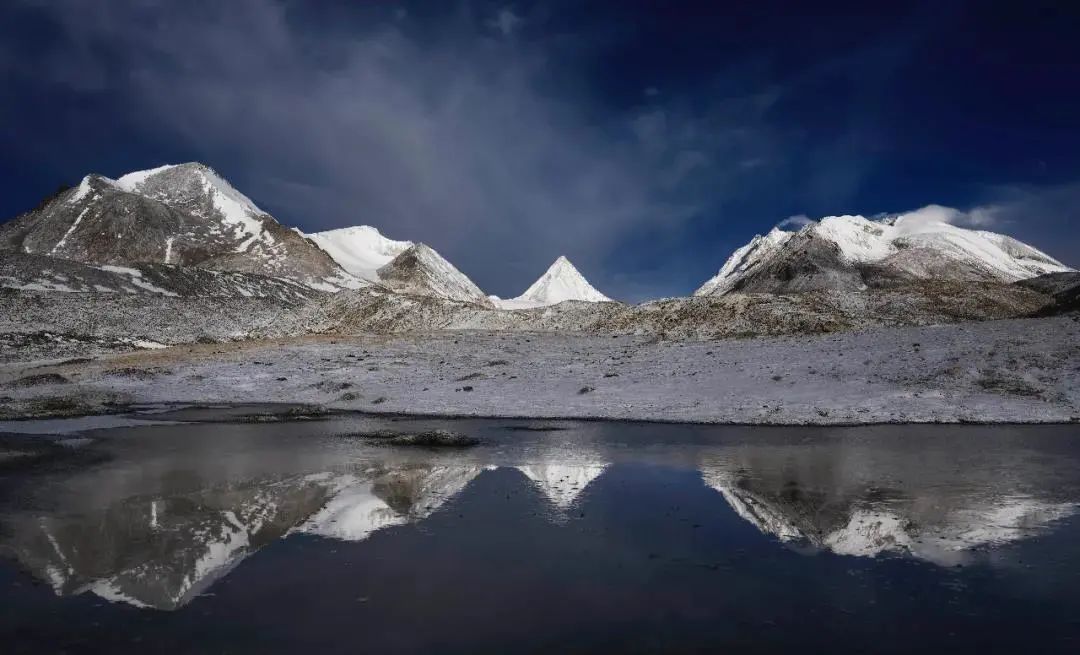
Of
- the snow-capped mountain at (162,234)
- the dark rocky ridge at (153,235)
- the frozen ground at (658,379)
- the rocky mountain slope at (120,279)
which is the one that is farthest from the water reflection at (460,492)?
the dark rocky ridge at (153,235)

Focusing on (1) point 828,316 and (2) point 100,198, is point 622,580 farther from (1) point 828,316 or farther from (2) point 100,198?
(2) point 100,198

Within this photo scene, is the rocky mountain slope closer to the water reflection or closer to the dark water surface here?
the water reflection

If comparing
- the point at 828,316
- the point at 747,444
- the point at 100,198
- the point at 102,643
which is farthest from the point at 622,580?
the point at 100,198

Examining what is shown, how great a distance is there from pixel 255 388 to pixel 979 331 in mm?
36846

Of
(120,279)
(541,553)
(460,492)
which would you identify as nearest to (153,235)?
(120,279)

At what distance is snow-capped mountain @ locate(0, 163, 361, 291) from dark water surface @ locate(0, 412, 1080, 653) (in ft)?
401

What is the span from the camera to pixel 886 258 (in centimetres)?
12356

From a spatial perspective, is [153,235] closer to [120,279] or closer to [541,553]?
[120,279]

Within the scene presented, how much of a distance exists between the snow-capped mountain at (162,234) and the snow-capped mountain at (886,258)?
91901 mm

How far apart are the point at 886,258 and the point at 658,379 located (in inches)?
4481

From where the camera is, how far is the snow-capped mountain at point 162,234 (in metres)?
144

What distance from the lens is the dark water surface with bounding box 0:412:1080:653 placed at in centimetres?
600

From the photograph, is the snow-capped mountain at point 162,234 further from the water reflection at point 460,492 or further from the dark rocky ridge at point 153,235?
the water reflection at point 460,492

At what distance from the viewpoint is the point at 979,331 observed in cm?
3197
